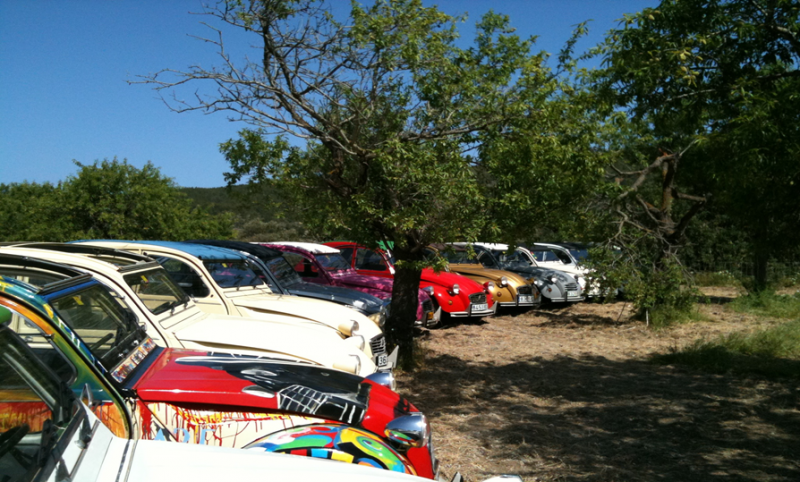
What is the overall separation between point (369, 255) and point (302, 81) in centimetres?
618

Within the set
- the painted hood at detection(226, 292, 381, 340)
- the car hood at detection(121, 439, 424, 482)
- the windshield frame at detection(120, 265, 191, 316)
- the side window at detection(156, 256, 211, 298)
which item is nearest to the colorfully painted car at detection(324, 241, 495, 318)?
the painted hood at detection(226, 292, 381, 340)

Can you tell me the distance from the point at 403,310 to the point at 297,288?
5.75ft

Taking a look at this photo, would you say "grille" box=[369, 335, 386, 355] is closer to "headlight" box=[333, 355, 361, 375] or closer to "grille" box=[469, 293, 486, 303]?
"headlight" box=[333, 355, 361, 375]

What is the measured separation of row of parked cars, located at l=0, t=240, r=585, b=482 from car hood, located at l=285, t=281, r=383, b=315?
1583mm

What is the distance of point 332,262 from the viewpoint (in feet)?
39.5

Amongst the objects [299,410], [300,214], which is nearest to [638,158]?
[300,214]

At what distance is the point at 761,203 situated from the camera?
6809 millimetres

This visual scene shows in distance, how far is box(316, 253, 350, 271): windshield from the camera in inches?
464

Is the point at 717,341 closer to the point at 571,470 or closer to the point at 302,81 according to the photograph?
the point at 571,470

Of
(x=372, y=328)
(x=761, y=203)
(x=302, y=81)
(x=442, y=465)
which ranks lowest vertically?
(x=442, y=465)

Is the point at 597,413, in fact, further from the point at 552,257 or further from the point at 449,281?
the point at 552,257

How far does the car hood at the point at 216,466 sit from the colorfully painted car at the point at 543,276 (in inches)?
508

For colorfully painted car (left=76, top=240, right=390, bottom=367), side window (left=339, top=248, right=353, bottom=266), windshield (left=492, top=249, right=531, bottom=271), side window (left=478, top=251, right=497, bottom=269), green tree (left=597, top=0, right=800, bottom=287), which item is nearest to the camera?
green tree (left=597, top=0, right=800, bottom=287)

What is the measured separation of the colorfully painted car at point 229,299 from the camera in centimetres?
716
